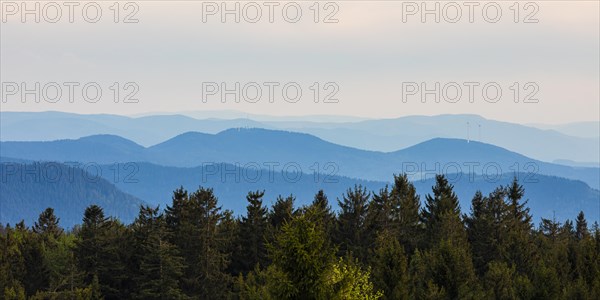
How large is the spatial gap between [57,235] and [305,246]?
81.4 meters

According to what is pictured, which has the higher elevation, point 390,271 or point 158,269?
point 390,271

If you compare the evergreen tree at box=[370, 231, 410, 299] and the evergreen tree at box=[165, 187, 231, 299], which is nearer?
the evergreen tree at box=[370, 231, 410, 299]

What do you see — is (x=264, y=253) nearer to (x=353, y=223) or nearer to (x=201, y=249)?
(x=201, y=249)

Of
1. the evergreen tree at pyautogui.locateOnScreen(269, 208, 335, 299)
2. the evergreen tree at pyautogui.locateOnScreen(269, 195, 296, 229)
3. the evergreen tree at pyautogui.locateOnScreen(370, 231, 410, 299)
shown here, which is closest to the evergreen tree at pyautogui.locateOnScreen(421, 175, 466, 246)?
the evergreen tree at pyautogui.locateOnScreen(269, 195, 296, 229)

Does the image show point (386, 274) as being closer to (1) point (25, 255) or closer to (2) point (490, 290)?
(2) point (490, 290)

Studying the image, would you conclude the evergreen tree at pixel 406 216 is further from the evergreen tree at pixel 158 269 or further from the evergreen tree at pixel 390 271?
the evergreen tree at pixel 390 271

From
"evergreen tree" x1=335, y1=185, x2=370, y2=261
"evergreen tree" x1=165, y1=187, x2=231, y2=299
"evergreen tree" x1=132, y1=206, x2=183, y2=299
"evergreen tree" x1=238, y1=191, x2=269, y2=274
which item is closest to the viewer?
"evergreen tree" x1=132, y1=206, x2=183, y2=299

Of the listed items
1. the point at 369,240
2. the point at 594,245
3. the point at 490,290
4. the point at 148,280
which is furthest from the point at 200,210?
the point at 594,245

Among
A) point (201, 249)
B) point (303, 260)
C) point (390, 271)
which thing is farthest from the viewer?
point (201, 249)

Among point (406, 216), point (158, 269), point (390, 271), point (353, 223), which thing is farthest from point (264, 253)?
point (390, 271)

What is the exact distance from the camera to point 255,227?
80.9 m

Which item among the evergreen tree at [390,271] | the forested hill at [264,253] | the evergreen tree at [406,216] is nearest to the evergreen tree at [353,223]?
the forested hill at [264,253]

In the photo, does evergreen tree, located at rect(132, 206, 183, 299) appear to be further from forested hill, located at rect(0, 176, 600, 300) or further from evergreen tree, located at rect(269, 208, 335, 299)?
evergreen tree, located at rect(269, 208, 335, 299)

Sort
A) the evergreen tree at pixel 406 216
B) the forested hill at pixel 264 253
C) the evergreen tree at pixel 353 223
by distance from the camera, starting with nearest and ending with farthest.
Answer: the forested hill at pixel 264 253 → the evergreen tree at pixel 353 223 → the evergreen tree at pixel 406 216
